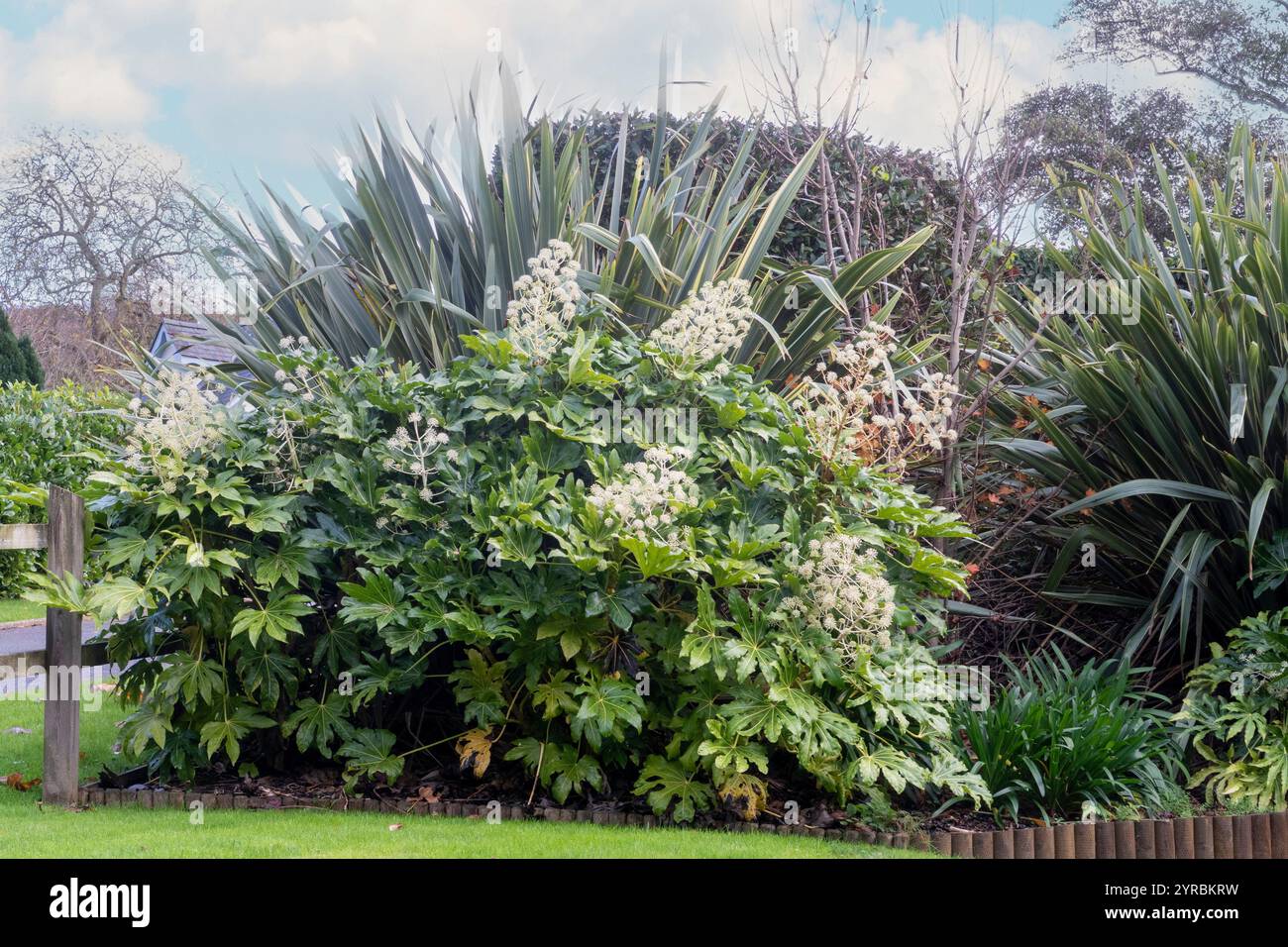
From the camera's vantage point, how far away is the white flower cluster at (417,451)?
4.18 m

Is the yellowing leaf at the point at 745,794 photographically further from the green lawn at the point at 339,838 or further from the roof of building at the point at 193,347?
the roof of building at the point at 193,347

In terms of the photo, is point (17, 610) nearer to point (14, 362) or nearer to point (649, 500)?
point (14, 362)

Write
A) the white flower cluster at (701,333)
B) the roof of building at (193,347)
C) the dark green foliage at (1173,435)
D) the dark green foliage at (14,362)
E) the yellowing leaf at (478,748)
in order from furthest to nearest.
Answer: the dark green foliage at (14,362), the roof of building at (193,347), the dark green foliage at (1173,435), the white flower cluster at (701,333), the yellowing leaf at (478,748)

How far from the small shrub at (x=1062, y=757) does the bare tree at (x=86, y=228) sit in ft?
75.3

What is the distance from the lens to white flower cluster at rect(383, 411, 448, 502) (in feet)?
13.7

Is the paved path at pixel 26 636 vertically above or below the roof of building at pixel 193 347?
below

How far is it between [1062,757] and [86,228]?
25.2 metres

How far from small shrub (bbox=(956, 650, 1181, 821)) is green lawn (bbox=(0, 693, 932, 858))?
0.71 m

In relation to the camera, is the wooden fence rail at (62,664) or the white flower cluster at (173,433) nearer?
the white flower cluster at (173,433)

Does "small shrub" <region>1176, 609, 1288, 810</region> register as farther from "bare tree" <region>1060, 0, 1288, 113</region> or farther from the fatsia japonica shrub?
"bare tree" <region>1060, 0, 1288, 113</region>

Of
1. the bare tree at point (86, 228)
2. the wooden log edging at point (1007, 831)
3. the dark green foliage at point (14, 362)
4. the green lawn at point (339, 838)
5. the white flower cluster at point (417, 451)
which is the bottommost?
the wooden log edging at point (1007, 831)

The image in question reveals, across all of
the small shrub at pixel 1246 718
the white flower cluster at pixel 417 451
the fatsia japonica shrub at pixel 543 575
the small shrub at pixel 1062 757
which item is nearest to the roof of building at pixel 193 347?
the fatsia japonica shrub at pixel 543 575

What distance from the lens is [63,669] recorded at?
4379mm

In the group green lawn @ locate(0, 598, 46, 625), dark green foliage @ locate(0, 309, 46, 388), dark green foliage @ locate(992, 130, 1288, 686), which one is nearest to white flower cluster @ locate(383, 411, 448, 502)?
dark green foliage @ locate(992, 130, 1288, 686)
